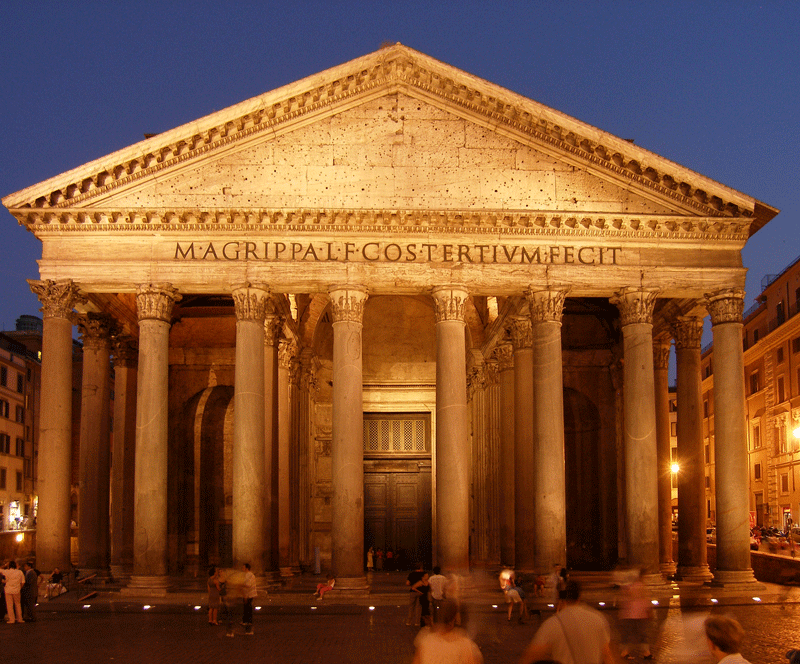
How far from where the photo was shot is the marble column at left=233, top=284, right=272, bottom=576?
24234 millimetres

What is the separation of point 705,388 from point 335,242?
47354 mm

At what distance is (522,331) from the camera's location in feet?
94.4

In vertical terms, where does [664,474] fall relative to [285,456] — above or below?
below

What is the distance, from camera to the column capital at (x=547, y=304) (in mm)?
25109

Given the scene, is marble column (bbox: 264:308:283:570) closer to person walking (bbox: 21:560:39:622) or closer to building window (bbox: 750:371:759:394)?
person walking (bbox: 21:560:39:622)

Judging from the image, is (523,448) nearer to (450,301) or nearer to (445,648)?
(450,301)

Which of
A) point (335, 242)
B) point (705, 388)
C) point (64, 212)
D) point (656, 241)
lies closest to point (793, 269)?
point (705, 388)

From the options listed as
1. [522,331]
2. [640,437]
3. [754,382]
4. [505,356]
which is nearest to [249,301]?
[522,331]

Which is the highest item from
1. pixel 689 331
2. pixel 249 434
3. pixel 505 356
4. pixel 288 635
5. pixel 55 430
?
pixel 689 331

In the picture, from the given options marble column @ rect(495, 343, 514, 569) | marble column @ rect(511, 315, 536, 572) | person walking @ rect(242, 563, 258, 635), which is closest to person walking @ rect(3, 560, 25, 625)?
person walking @ rect(242, 563, 258, 635)

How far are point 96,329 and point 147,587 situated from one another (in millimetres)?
8762

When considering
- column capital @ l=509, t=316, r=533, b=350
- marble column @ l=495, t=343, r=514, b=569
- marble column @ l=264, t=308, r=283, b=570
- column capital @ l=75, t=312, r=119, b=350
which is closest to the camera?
marble column @ l=264, t=308, r=283, b=570

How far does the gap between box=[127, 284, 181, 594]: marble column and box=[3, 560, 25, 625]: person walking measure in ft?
11.2

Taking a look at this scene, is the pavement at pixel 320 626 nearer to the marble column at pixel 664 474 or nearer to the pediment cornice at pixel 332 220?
the marble column at pixel 664 474
